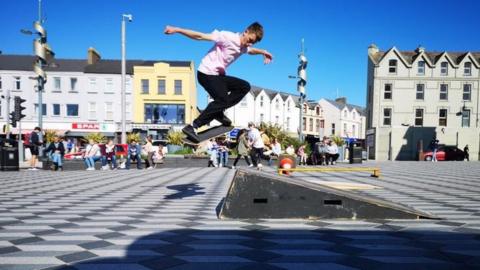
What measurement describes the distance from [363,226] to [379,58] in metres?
45.8

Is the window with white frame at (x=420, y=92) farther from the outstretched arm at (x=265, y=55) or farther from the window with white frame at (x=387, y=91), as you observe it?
the outstretched arm at (x=265, y=55)

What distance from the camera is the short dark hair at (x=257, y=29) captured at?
532 centimetres

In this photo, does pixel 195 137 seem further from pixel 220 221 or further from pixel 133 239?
pixel 133 239

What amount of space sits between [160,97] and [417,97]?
3189cm

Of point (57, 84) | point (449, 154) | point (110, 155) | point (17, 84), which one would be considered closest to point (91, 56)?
point (57, 84)

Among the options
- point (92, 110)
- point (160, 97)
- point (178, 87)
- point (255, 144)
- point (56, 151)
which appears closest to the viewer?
point (255, 144)

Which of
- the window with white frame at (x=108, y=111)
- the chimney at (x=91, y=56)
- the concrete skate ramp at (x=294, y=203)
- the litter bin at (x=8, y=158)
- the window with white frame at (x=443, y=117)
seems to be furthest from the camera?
the chimney at (x=91, y=56)

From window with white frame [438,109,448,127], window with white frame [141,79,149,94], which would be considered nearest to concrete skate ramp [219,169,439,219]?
window with white frame [141,79,149,94]

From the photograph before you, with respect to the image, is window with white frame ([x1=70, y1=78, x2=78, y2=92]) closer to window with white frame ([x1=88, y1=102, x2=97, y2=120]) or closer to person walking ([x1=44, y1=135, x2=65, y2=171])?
window with white frame ([x1=88, y1=102, x2=97, y2=120])

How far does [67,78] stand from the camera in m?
43.4

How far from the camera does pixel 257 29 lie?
5.35 metres

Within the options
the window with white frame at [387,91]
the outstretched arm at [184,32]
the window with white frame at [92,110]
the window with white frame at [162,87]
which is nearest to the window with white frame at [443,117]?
Answer: the window with white frame at [387,91]

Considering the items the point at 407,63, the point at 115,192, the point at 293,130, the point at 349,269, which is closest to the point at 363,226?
the point at 349,269

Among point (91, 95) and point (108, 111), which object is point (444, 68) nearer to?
point (108, 111)
